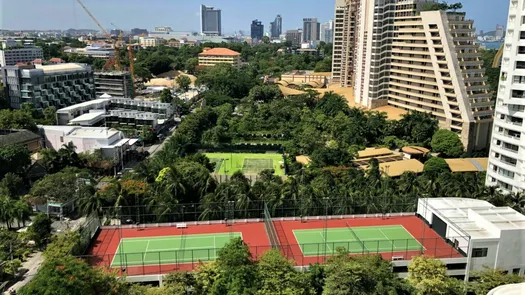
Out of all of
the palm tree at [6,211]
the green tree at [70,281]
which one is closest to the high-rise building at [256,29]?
the palm tree at [6,211]

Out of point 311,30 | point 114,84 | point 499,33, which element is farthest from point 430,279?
point 311,30

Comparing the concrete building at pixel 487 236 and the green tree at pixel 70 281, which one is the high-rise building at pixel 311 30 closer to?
the concrete building at pixel 487 236

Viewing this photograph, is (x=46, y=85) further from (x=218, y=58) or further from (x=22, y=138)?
(x=218, y=58)

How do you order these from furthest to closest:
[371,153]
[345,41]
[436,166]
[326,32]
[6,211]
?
[326,32]
[345,41]
[371,153]
[436,166]
[6,211]

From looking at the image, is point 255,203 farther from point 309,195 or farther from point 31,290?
point 31,290

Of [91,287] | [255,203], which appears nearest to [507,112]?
[255,203]

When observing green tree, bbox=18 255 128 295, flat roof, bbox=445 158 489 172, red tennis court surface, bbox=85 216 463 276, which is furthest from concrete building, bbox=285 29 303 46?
green tree, bbox=18 255 128 295
